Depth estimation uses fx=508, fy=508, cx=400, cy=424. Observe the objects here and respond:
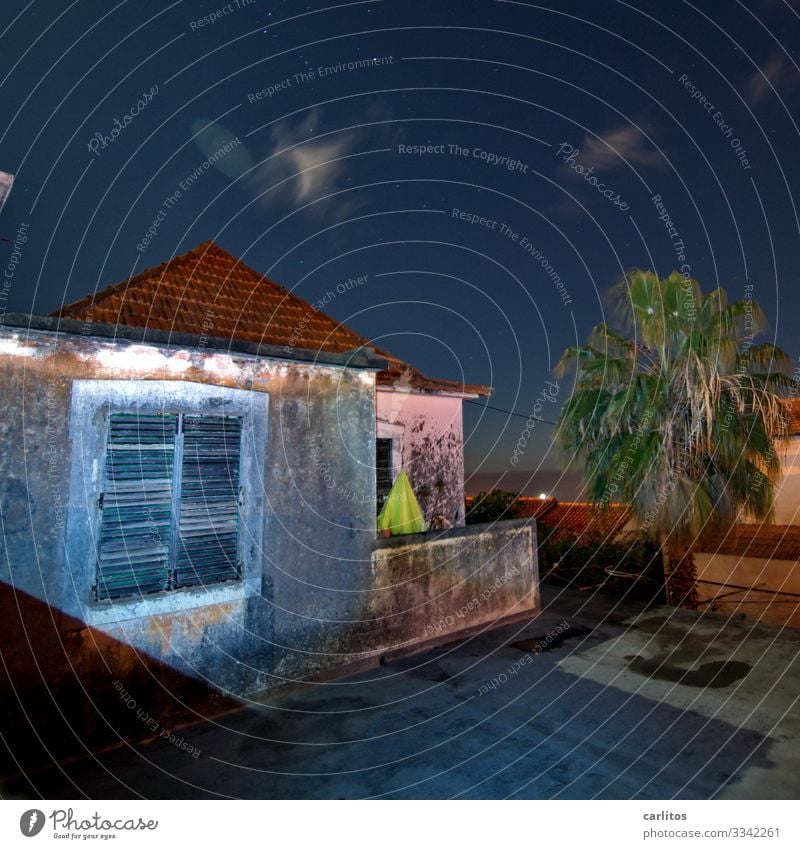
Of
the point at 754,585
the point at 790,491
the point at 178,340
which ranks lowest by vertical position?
the point at 754,585

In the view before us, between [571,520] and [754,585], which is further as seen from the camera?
[571,520]

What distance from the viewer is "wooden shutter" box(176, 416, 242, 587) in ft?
16.7

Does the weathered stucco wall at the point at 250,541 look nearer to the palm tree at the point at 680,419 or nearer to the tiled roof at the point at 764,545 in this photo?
the palm tree at the point at 680,419

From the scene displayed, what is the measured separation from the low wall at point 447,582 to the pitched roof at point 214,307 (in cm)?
295

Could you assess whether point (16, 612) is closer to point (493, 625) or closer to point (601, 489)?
point (493, 625)

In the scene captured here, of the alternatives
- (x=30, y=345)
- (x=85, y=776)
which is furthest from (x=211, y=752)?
(x=30, y=345)

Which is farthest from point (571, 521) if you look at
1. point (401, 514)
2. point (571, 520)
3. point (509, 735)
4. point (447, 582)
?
point (509, 735)

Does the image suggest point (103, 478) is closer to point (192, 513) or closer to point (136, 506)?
point (136, 506)

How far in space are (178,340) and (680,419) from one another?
27.4 ft

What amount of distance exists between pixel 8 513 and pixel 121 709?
6.48ft

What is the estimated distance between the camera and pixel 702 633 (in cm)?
717

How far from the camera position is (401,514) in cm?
722

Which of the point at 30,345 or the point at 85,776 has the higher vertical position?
the point at 30,345

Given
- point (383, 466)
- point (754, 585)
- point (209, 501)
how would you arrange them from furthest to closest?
1. point (754, 585)
2. point (383, 466)
3. point (209, 501)
